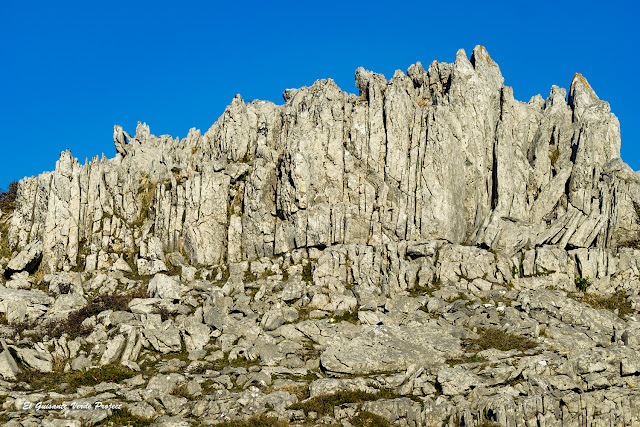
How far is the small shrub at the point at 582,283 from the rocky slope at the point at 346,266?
0.78 metres

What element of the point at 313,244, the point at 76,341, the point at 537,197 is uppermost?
the point at 537,197

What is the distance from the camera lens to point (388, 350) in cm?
4572

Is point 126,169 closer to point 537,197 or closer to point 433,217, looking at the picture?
point 433,217

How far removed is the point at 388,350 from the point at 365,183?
23.8 meters

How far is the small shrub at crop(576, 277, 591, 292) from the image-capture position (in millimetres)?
57625

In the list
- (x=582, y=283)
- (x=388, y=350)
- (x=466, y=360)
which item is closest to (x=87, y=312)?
(x=388, y=350)

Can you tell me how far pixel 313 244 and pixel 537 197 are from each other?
981 inches

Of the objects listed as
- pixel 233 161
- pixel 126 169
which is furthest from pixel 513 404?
pixel 126 169

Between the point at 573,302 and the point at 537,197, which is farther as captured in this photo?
the point at 537,197

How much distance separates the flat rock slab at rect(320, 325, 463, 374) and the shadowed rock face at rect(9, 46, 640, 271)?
1670 centimetres

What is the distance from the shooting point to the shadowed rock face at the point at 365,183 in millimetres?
63594

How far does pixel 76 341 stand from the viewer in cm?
4872

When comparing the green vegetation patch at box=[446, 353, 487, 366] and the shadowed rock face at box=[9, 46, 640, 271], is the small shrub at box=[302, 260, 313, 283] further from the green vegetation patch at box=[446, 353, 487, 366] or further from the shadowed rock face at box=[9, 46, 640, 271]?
the green vegetation patch at box=[446, 353, 487, 366]

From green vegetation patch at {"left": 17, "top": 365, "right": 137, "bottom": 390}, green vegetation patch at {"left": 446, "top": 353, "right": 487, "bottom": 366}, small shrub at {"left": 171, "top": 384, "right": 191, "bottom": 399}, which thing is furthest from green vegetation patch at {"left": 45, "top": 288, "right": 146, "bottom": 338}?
green vegetation patch at {"left": 446, "top": 353, "right": 487, "bottom": 366}
